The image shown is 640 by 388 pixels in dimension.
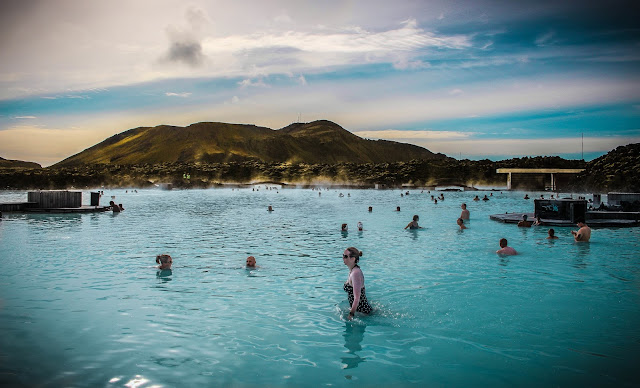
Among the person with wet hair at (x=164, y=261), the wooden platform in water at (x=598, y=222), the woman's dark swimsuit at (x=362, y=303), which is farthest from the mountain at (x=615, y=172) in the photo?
the woman's dark swimsuit at (x=362, y=303)

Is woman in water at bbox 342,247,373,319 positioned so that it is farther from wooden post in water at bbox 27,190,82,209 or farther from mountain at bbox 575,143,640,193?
mountain at bbox 575,143,640,193

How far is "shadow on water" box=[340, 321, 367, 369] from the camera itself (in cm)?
783

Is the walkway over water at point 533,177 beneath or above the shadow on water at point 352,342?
above

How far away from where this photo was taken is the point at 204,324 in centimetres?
962

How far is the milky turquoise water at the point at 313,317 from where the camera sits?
7.37m

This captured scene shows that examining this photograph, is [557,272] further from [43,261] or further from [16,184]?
[16,184]

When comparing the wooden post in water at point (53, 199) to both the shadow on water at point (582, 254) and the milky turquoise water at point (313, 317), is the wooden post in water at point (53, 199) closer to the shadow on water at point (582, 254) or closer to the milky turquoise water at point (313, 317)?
the milky turquoise water at point (313, 317)

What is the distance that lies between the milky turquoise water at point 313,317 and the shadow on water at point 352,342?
0.04 metres

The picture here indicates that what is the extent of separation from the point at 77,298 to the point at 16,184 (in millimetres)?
140645

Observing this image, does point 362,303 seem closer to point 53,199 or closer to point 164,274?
point 164,274

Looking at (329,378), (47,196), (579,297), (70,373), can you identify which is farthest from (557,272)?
(47,196)

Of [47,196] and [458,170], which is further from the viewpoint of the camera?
[458,170]

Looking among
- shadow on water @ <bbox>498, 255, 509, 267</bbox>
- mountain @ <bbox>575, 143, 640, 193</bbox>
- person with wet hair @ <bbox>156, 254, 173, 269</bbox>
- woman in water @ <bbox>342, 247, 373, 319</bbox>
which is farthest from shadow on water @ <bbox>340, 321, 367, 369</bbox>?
mountain @ <bbox>575, 143, 640, 193</bbox>

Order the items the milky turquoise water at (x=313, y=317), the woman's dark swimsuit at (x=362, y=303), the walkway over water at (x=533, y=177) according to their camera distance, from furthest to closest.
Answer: the walkway over water at (x=533, y=177), the woman's dark swimsuit at (x=362, y=303), the milky turquoise water at (x=313, y=317)
